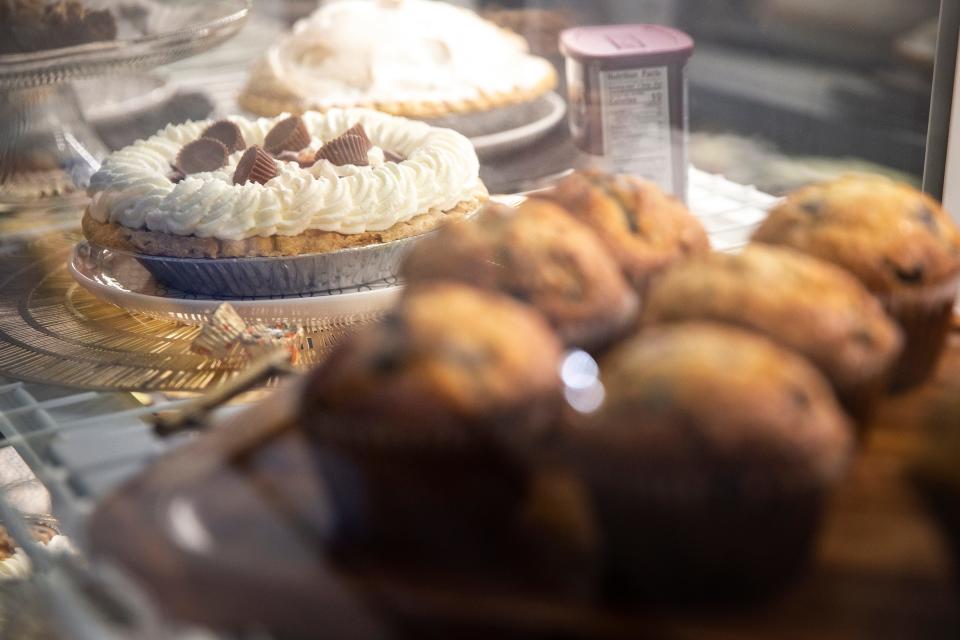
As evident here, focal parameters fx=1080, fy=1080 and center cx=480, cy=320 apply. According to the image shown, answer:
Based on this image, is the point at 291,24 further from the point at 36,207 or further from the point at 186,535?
the point at 186,535

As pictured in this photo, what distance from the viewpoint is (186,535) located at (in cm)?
57

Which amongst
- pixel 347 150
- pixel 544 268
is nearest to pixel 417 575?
pixel 544 268

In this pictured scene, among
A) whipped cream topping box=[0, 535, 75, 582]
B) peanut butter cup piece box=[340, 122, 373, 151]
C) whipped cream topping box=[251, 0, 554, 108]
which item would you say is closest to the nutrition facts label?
peanut butter cup piece box=[340, 122, 373, 151]

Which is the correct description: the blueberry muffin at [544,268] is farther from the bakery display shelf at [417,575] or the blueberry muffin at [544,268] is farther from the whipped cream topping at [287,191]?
the whipped cream topping at [287,191]

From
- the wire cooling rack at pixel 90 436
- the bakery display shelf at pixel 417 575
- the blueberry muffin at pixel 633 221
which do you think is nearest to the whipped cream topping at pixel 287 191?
the wire cooling rack at pixel 90 436

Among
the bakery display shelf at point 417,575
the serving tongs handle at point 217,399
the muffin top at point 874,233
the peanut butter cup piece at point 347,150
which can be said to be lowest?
the peanut butter cup piece at point 347,150

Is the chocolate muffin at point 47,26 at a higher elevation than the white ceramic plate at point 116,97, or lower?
higher

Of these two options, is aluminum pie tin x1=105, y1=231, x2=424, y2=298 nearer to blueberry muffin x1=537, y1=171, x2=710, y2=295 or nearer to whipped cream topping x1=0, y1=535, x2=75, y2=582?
whipped cream topping x1=0, y1=535, x2=75, y2=582

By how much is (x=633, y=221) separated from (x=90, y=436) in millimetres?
452

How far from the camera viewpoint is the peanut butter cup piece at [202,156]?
51.8 inches

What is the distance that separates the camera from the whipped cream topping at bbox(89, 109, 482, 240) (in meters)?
1.22

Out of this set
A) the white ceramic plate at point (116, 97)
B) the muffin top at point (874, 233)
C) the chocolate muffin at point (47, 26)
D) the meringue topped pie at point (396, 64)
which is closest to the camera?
the muffin top at point (874, 233)

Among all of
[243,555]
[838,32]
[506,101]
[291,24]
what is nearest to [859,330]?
[243,555]

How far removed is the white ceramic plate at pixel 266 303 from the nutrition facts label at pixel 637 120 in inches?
11.6
